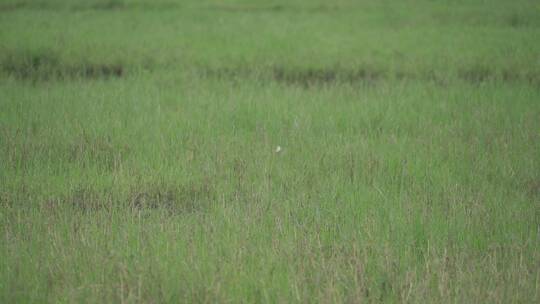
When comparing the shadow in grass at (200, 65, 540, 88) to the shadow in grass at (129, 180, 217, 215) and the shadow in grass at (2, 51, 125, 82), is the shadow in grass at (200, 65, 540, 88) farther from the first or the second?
the shadow in grass at (129, 180, 217, 215)

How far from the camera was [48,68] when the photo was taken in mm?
7891

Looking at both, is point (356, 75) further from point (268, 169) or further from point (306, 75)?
point (268, 169)

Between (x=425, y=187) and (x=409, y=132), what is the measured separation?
1434 millimetres

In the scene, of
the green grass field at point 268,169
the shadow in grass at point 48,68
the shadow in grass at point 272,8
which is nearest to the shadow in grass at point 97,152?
the green grass field at point 268,169

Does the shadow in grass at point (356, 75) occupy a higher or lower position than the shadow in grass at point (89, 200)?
higher

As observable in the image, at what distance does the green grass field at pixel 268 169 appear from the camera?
3070mm

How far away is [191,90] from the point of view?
6.96 m

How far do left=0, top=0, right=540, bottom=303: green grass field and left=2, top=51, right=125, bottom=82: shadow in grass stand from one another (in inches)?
1.1

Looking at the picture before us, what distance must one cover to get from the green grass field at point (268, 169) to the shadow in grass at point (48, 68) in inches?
1.1

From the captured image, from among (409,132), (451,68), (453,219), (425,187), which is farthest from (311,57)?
(453,219)

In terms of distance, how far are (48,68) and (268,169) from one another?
4526 millimetres

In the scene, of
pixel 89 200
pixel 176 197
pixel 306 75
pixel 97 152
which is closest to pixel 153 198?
pixel 176 197

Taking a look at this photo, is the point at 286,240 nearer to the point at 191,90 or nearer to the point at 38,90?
the point at 191,90

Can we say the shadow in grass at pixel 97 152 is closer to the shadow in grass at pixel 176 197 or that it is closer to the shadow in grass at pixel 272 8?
the shadow in grass at pixel 176 197
